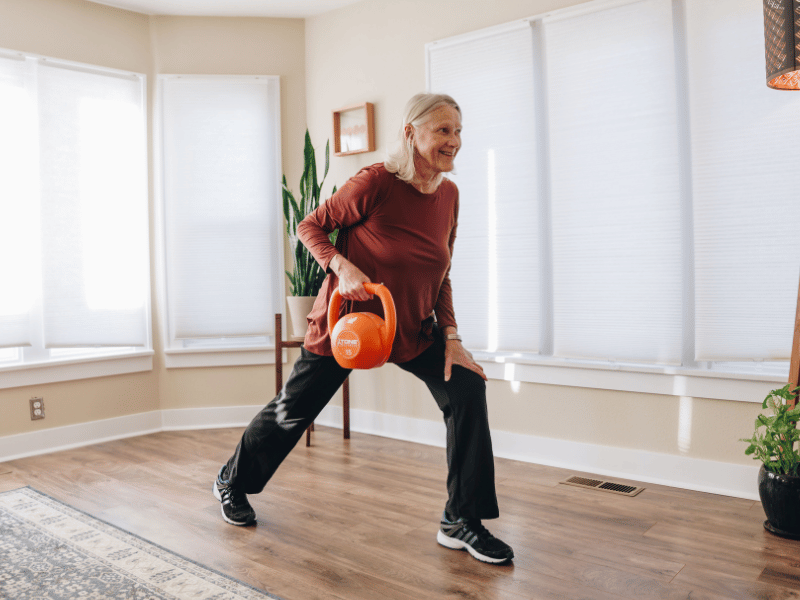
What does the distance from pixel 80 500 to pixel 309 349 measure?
1.28 meters

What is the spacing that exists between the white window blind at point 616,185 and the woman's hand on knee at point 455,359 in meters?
1.09

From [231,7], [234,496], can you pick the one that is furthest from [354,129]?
[234,496]

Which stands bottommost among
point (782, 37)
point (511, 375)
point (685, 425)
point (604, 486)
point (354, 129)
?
point (604, 486)

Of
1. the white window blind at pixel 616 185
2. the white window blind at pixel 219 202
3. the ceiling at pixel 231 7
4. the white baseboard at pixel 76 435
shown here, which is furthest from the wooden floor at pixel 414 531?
the ceiling at pixel 231 7

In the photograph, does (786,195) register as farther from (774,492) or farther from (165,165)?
(165,165)

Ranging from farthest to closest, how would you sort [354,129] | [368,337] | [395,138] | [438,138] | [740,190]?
1. [354,129]
2. [395,138]
3. [740,190]
4. [438,138]
5. [368,337]

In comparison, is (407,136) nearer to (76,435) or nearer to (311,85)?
(311,85)

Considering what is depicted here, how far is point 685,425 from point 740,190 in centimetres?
96

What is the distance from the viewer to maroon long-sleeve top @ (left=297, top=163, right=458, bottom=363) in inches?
79.1

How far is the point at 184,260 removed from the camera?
3.95 metres

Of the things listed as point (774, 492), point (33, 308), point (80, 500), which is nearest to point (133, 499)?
point (80, 500)

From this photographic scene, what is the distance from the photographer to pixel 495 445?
3.29m

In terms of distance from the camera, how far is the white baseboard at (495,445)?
266cm

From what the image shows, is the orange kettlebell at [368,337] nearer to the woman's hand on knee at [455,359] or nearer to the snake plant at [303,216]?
the woman's hand on knee at [455,359]
